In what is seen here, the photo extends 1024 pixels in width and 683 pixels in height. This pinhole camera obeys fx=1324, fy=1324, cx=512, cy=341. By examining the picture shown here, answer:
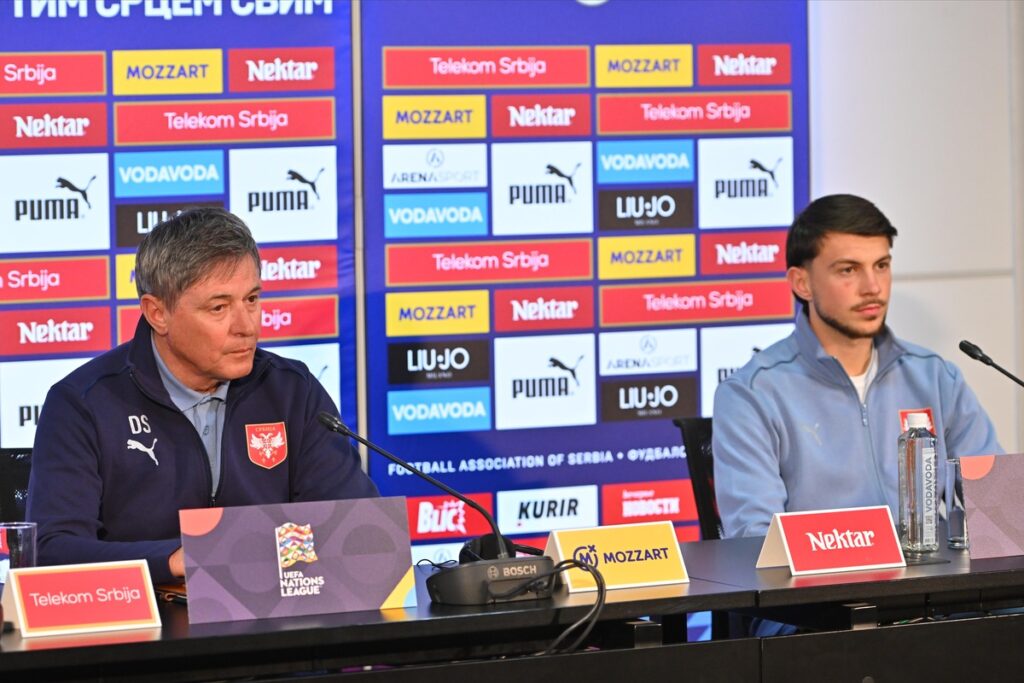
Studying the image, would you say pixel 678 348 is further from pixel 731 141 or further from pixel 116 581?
pixel 116 581

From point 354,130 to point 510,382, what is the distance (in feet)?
3.01

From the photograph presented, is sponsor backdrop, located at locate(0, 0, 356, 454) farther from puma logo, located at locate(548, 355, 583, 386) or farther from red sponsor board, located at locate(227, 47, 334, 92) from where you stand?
puma logo, located at locate(548, 355, 583, 386)

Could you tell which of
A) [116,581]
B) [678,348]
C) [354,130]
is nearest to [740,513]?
[116,581]

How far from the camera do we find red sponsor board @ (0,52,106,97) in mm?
3812

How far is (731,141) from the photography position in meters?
4.36

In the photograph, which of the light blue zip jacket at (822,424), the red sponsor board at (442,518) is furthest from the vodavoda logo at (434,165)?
the light blue zip jacket at (822,424)

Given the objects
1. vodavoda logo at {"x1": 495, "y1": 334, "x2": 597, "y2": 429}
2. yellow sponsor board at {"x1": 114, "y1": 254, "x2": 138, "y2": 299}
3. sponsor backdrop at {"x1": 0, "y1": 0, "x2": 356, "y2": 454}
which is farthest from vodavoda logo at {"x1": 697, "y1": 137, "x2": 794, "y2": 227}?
yellow sponsor board at {"x1": 114, "y1": 254, "x2": 138, "y2": 299}

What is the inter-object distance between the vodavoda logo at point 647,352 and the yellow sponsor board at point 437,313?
16.0 inches

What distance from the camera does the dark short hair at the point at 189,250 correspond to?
2395mm

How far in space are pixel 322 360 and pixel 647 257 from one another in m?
1.10

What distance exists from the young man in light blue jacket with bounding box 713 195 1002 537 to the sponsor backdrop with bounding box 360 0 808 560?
1.23 meters

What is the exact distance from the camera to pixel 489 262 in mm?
4168

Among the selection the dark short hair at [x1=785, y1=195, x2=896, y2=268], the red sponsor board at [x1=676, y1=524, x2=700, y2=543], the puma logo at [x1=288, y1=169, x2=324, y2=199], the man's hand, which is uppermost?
the puma logo at [x1=288, y1=169, x2=324, y2=199]

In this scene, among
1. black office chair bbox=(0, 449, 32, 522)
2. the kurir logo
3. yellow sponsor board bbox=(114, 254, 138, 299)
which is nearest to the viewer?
the kurir logo
